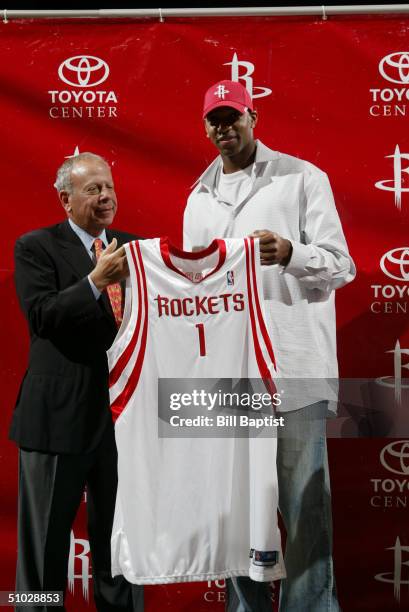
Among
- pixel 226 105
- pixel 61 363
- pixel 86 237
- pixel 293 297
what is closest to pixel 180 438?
pixel 61 363

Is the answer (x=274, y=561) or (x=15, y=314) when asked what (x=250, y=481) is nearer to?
(x=274, y=561)

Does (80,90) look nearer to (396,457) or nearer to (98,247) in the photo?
(98,247)

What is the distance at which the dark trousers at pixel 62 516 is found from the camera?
7.80 feet

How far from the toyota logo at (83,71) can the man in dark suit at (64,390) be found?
0.32m

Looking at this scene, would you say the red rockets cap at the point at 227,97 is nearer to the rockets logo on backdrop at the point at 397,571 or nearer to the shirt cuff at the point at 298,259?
the shirt cuff at the point at 298,259

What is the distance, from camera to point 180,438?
2.20m

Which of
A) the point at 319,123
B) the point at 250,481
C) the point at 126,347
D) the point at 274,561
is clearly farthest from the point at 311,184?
the point at 274,561

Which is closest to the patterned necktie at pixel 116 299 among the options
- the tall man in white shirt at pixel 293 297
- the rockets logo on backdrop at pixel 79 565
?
the tall man in white shirt at pixel 293 297

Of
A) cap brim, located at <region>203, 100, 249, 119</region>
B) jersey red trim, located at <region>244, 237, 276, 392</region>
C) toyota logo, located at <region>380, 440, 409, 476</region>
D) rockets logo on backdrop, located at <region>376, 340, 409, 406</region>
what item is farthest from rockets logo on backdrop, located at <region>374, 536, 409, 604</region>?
cap brim, located at <region>203, 100, 249, 119</region>

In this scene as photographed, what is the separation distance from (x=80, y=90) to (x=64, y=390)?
107 centimetres

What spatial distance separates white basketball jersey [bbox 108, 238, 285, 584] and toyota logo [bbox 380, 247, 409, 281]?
635 millimetres

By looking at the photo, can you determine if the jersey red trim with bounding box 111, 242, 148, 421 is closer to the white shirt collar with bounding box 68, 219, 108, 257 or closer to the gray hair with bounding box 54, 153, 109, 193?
the white shirt collar with bounding box 68, 219, 108, 257

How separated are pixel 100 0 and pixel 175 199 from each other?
968 mm

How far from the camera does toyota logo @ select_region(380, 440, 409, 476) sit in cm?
263
